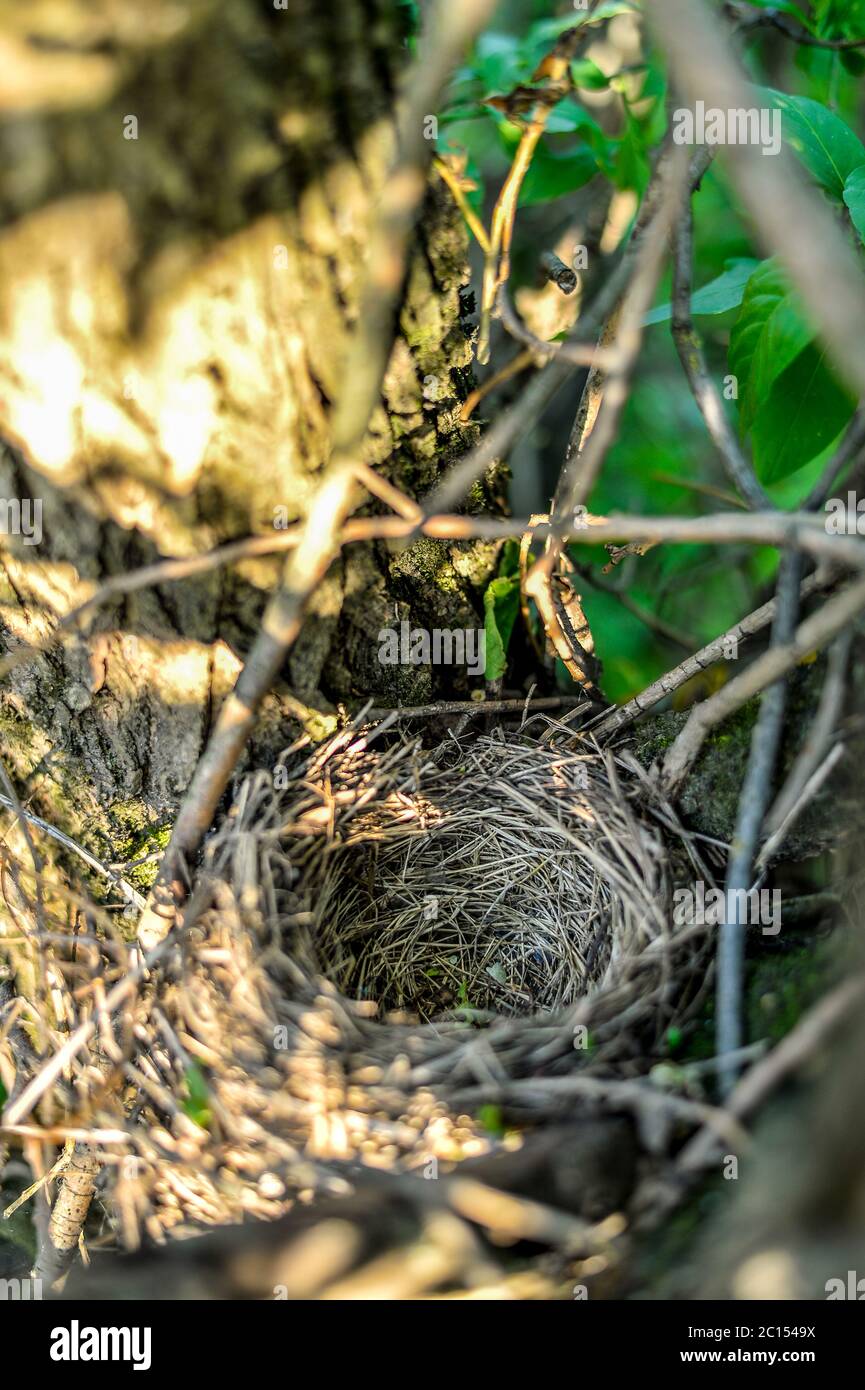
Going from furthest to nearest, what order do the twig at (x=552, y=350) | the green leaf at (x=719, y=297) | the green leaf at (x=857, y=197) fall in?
the green leaf at (x=719, y=297) < the green leaf at (x=857, y=197) < the twig at (x=552, y=350)

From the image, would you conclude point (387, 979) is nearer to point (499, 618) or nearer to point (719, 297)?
point (499, 618)

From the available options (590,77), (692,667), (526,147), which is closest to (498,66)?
(590,77)

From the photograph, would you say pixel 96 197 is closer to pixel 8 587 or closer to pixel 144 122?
pixel 144 122

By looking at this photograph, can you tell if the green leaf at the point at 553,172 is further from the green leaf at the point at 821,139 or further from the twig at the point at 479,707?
the twig at the point at 479,707

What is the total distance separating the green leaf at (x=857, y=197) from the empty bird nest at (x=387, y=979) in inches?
30.1

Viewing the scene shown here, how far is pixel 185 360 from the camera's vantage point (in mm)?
1078

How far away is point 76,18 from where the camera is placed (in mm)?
901

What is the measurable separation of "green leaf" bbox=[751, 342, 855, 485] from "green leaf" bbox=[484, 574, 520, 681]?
0.42 m

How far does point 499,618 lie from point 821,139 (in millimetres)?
809

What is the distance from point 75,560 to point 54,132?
47 cm

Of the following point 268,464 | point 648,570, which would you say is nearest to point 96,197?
point 268,464

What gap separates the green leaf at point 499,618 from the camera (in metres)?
1.44

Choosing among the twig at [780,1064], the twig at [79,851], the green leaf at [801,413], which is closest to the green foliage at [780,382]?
the green leaf at [801,413]

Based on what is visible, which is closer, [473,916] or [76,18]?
[76,18]
